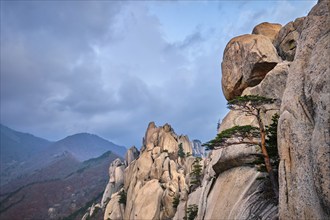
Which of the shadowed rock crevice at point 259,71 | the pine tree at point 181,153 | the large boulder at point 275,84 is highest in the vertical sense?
the pine tree at point 181,153

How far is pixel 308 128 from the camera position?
11.2 m

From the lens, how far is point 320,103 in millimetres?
9688

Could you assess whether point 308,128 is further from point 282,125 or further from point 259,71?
point 259,71

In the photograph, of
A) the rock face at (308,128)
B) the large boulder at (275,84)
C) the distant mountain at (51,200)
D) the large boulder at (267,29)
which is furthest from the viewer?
the distant mountain at (51,200)

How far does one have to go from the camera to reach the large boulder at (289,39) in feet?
84.7

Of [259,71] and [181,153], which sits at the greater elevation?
[181,153]

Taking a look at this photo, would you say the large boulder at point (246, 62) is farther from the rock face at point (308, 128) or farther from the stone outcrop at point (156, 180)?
the stone outcrop at point (156, 180)

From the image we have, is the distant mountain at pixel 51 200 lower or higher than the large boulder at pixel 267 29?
lower

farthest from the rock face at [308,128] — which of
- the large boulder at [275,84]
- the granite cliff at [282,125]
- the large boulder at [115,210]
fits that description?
A: the large boulder at [115,210]

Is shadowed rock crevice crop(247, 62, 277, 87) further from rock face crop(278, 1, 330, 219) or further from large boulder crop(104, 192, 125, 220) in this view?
large boulder crop(104, 192, 125, 220)

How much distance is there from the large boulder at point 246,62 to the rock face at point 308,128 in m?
13.4

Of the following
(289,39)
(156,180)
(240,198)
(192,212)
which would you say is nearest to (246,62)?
(289,39)

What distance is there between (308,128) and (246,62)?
1728 cm

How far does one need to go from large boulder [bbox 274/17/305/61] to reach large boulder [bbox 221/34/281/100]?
3.05 ft
